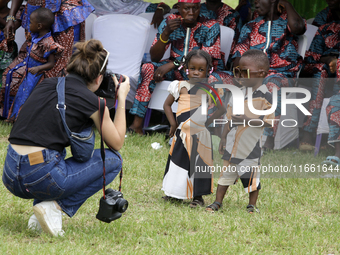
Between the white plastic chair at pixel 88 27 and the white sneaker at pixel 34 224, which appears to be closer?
the white sneaker at pixel 34 224

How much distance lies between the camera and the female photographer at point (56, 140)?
2.38 m

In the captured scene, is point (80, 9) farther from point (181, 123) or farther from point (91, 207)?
point (91, 207)

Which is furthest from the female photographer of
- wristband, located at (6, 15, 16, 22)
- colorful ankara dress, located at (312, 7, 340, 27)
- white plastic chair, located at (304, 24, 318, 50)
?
white plastic chair, located at (304, 24, 318, 50)

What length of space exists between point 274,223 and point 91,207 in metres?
1.24

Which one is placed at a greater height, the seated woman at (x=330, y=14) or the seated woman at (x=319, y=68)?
the seated woman at (x=330, y=14)

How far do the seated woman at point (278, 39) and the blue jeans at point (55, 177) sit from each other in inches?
115

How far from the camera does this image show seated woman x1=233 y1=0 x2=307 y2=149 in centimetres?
507

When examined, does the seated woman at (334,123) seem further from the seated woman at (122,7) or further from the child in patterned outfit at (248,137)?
the seated woman at (122,7)

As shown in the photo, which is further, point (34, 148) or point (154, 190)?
point (154, 190)

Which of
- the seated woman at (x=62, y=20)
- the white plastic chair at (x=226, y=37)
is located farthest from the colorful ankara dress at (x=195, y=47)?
the seated woman at (x=62, y=20)

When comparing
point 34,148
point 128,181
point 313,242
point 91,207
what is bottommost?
point 128,181

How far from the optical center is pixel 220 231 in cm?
274

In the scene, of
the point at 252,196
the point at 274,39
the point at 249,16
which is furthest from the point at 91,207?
the point at 249,16

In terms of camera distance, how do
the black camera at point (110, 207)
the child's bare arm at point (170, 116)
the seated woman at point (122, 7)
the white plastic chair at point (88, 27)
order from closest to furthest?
1. the black camera at point (110, 207)
2. the child's bare arm at point (170, 116)
3. the white plastic chair at point (88, 27)
4. the seated woman at point (122, 7)
